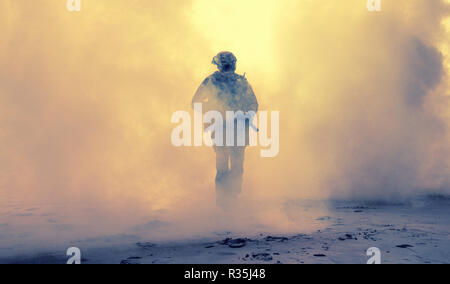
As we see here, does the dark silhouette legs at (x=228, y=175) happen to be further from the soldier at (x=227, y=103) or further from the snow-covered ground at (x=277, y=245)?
the snow-covered ground at (x=277, y=245)

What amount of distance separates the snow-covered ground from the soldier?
117cm

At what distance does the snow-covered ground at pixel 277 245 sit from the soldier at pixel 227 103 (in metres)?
1.17

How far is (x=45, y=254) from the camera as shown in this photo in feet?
13.5

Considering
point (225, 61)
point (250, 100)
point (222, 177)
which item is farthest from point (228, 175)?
point (225, 61)

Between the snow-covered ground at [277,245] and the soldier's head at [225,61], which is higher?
the soldier's head at [225,61]

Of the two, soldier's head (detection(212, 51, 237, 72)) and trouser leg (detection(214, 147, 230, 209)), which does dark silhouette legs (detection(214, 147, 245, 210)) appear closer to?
trouser leg (detection(214, 147, 230, 209))

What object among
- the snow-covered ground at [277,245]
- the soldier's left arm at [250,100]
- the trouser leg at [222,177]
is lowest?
the snow-covered ground at [277,245]

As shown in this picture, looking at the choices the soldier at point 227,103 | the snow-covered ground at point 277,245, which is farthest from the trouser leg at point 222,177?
the snow-covered ground at point 277,245

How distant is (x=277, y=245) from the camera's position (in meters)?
4.41

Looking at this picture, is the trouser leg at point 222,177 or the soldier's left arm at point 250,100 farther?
the soldier's left arm at point 250,100

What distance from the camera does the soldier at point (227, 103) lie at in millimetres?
6238

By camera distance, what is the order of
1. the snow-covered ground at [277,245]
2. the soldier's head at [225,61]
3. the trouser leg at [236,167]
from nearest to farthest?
1. the snow-covered ground at [277,245]
2. the soldier's head at [225,61]
3. the trouser leg at [236,167]

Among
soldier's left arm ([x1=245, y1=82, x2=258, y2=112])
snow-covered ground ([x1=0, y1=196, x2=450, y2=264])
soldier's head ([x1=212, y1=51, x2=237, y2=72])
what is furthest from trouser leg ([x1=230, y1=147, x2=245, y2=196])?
soldier's head ([x1=212, y1=51, x2=237, y2=72])

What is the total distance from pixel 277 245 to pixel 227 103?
2.57 meters
